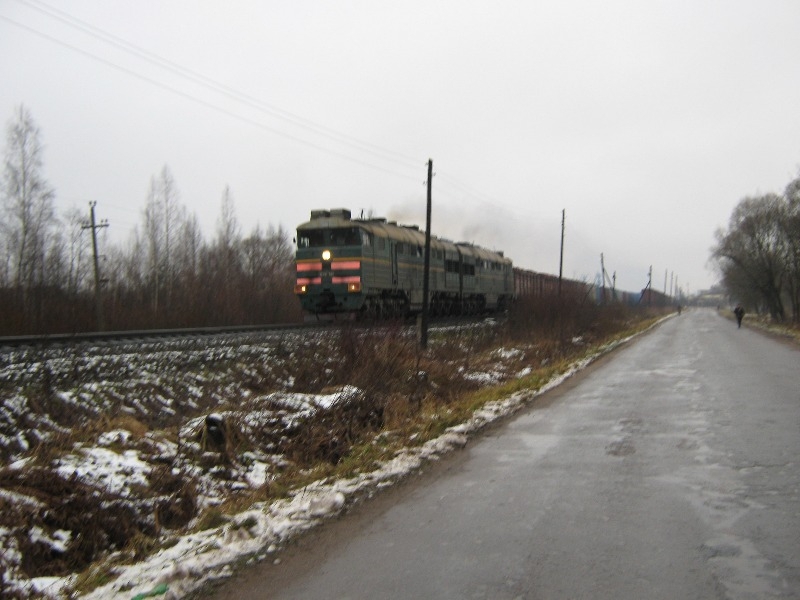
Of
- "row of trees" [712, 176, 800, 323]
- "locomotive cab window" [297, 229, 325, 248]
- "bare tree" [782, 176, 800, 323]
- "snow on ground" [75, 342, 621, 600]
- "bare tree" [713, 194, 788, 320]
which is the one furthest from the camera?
"bare tree" [713, 194, 788, 320]

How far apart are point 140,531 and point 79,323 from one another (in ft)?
51.1

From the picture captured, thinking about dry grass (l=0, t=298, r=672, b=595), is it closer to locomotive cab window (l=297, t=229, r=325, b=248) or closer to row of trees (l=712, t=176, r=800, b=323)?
locomotive cab window (l=297, t=229, r=325, b=248)

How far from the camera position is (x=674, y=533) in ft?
15.7

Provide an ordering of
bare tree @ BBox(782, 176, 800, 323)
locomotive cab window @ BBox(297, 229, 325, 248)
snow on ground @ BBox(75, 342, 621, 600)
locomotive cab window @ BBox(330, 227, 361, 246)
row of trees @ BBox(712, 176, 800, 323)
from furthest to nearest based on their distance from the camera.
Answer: row of trees @ BBox(712, 176, 800, 323)
bare tree @ BBox(782, 176, 800, 323)
locomotive cab window @ BBox(297, 229, 325, 248)
locomotive cab window @ BBox(330, 227, 361, 246)
snow on ground @ BBox(75, 342, 621, 600)

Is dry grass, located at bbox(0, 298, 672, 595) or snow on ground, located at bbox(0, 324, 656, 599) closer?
snow on ground, located at bbox(0, 324, 656, 599)

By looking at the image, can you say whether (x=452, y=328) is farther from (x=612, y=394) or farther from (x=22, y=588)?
(x=22, y=588)

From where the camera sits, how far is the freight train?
22078 millimetres

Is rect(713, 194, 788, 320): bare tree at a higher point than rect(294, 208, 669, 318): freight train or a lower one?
higher

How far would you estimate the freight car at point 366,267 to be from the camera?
2205 centimetres

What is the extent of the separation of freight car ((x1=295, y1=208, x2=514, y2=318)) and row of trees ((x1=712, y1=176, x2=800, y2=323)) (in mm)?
34107

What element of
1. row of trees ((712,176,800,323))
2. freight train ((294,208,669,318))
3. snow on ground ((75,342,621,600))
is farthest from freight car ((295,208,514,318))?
row of trees ((712,176,800,323))

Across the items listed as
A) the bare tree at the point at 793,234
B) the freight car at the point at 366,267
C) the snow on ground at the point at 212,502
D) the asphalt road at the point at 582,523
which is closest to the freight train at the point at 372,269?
the freight car at the point at 366,267

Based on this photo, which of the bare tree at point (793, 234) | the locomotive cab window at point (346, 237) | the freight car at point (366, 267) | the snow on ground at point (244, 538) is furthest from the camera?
the bare tree at point (793, 234)

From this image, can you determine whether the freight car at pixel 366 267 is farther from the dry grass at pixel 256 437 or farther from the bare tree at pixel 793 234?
the bare tree at pixel 793 234
